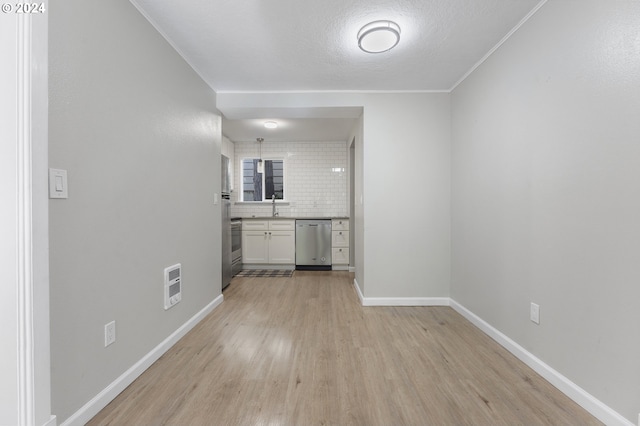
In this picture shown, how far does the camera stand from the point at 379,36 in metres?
1.97

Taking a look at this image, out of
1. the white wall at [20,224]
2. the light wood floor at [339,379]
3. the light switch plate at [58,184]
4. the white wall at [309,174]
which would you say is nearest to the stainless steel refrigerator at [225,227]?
the light wood floor at [339,379]

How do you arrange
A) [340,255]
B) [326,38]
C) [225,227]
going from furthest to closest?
1. [340,255]
2. [225,227]
3. [326,38]

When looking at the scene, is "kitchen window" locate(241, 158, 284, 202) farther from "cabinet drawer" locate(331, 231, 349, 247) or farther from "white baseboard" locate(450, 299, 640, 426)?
"white baseboard" locate(450, 299, 640, 426)

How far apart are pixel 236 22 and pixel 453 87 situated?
2.31 metres

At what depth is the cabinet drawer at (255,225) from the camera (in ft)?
16.4

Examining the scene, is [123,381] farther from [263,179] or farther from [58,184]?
[263,179]

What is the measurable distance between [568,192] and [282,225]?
4069mm

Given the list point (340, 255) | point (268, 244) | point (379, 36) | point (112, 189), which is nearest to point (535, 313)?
point (379, 36)

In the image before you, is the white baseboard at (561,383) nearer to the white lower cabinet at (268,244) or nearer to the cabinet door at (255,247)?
the white lower cabinet at (268,244)

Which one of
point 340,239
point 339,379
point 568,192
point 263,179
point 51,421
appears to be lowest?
point 339,379

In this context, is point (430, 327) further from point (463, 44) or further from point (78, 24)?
point (78, 24)

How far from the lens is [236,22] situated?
75.2 inches

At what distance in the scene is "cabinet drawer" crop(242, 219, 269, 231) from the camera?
500cm

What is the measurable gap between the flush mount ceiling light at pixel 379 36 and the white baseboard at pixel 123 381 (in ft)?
8.91
